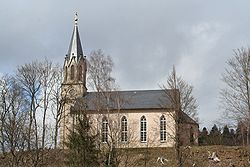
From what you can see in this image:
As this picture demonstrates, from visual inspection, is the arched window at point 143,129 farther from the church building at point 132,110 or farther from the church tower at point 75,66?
the church tower at point 75,66

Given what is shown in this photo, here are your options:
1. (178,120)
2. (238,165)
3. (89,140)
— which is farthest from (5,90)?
(238,165)

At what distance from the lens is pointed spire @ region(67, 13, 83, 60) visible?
7025 cm

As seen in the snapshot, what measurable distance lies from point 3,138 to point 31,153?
2.82 m

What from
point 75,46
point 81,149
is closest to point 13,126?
point 81,149

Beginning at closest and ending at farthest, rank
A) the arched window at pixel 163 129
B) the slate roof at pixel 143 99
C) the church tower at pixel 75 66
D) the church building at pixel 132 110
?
the church building at pixel 132 110 → the arched window at pixel 163 129 → the slate roof at pixel 143 99 → the church tower at pixel 75 66

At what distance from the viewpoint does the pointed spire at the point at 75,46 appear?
230ft

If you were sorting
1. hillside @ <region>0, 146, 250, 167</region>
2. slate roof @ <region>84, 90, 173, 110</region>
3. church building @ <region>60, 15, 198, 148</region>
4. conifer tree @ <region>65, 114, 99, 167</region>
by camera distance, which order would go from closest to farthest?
conifer tree @ <region>65, 114, 99, 167</region>
hillside @ <region>0, 146, 250, 167</region>
church building @ <region>60, 15, 198, 148</region>
slate roof @ <region>84, 90, 173, 110</region>

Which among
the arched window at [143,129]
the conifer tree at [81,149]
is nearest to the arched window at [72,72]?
the arched window at [143,129]

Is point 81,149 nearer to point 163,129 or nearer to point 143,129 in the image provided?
point 143,129

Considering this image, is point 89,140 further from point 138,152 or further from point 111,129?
point 138,152

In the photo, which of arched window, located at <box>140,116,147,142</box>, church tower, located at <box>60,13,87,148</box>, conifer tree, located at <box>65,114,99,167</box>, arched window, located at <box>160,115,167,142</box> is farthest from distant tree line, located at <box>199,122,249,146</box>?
conifer tree, located at <box>65,114,99,167</box>

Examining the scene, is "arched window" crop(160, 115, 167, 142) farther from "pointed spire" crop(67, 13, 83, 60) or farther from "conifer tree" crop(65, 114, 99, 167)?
"conifer tree" crop(65, 114, 99, 167)

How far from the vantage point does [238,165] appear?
44.9 m

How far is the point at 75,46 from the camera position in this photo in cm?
7150
